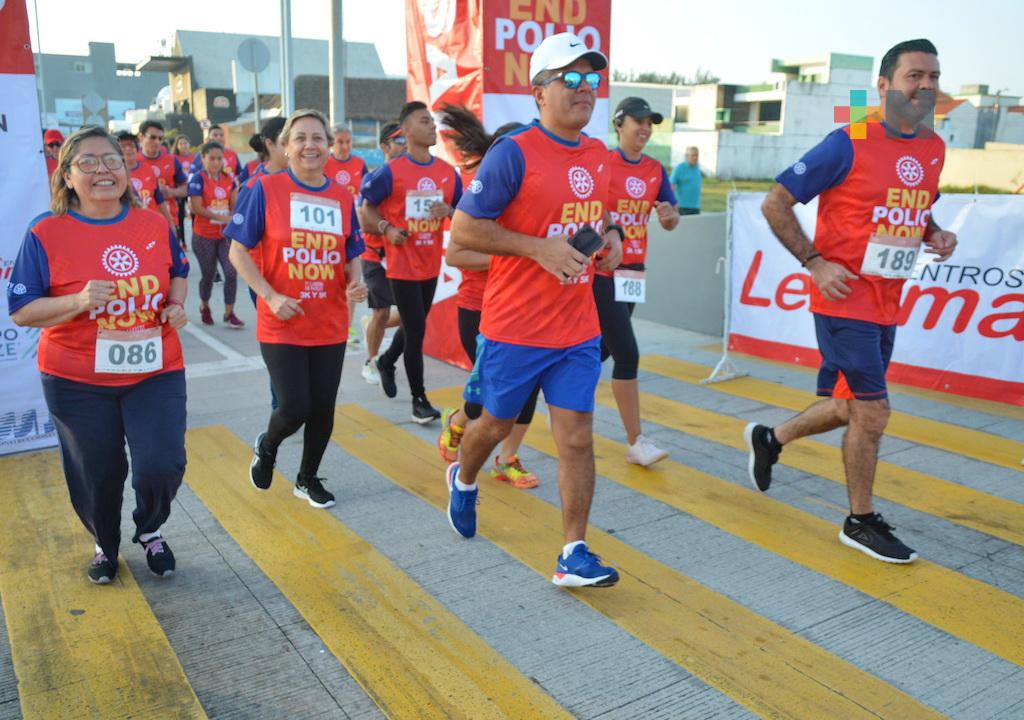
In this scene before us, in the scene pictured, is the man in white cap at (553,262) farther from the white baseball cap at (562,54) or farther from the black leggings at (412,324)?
the black leggings at (412,324)

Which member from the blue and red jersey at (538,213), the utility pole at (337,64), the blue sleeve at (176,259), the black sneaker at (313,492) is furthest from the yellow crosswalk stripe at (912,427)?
the utility pole at (337,64)

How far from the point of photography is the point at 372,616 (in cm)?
363

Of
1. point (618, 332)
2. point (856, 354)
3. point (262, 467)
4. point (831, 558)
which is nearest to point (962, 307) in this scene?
point (618, 332)

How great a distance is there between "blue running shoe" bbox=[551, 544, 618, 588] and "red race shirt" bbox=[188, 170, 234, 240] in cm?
777

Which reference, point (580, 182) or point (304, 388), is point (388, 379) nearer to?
point (304, 388)

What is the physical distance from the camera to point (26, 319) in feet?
11.5

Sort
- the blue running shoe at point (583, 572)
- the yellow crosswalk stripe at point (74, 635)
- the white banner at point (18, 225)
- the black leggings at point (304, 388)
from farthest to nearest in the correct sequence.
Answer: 1. the white banner at point (18, 225)
2. the black leggings at point (304, 388)
3. the blue running shoe at point (583, 572)
4. the yellow crosswalk stripe at point (74, 635)

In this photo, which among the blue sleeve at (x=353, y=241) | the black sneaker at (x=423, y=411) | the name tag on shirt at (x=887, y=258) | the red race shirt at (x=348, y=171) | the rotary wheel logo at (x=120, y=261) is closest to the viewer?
the rotary wheel logo at (x=120, y=261)

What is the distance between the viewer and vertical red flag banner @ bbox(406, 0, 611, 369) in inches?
300

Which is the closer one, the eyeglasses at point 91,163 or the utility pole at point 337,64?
the eyeglasses at point 91,163

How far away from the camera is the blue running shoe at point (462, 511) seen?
14.2 ft

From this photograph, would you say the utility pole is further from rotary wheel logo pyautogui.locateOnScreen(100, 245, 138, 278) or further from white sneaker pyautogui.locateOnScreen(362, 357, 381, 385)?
rotary wheel logo pyautogui.locateOnScreen(100, 245, 138, 278)

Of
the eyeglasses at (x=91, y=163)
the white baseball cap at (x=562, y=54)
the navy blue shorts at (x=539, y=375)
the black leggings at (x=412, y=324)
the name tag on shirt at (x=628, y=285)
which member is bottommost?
the black leggings at (x=412, y=324)

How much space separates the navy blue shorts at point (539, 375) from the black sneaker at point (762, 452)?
1661 mm
